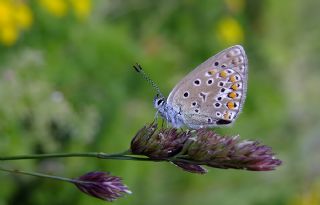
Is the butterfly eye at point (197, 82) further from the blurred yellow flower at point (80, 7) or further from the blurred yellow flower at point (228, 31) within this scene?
the blurred yellow flower at point (228, 31)

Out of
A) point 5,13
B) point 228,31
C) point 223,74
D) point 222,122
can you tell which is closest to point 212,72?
point 223,74

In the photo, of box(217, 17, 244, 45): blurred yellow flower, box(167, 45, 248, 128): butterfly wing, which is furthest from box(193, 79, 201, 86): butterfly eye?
box(217, 17, 244, 45): blurred yellow flower

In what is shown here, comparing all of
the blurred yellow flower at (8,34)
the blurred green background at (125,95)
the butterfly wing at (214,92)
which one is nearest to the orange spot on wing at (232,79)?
the butterfly wing at (214,92)

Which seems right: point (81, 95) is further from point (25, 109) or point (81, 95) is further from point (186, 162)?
point (186, 162)

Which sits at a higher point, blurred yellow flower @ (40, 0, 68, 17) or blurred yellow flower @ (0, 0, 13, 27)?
blurred yellow flower @ (40, 0, 68, 17)

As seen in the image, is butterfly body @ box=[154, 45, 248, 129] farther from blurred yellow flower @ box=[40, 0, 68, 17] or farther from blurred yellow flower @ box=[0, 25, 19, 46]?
blurred yellow flower @ box=[40, 0, 68, 17]

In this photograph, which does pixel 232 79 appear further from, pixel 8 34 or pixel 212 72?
pixel 8 34
